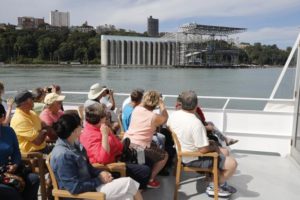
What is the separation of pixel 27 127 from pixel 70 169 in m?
0.96

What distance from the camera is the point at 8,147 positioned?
84.3 inches

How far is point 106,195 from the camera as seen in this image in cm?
190

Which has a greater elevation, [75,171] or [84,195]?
[75,171]

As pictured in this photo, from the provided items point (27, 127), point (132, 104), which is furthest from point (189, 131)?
point (27, 127)

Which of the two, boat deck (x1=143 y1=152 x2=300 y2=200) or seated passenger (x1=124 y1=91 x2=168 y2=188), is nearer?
seated passenger (x1=124 y1=91 x2=168 y2=188)

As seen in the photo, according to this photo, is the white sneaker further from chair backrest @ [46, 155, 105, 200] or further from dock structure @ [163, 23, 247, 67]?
dock structure @ [163, 23, 247, 67]

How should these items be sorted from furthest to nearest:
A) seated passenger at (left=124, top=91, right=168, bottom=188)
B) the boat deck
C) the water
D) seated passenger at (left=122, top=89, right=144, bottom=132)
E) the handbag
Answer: the water → seated passenger at (left=122, top=89, right=144, bottom=132) → the boat deck → seated passenger at (left=124, top=91, right=168, bottom=188) → the handbag

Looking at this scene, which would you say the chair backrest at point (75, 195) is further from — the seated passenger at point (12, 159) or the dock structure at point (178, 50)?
the dock structure at point (178, 50)

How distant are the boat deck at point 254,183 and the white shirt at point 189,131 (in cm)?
46

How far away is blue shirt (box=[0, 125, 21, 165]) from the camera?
2131 mm

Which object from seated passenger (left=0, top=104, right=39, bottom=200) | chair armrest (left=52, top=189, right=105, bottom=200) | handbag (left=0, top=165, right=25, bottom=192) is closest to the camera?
chair armrest (left=52, top=189, right=105, bottom=200)

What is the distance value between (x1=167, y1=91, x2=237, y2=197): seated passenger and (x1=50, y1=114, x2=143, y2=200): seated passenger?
0.70m

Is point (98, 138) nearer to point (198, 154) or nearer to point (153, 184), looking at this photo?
point (198, 154)

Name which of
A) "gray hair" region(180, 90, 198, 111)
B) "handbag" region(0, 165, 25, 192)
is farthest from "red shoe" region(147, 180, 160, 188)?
"handbag" region(0, 165, 25, 192)
